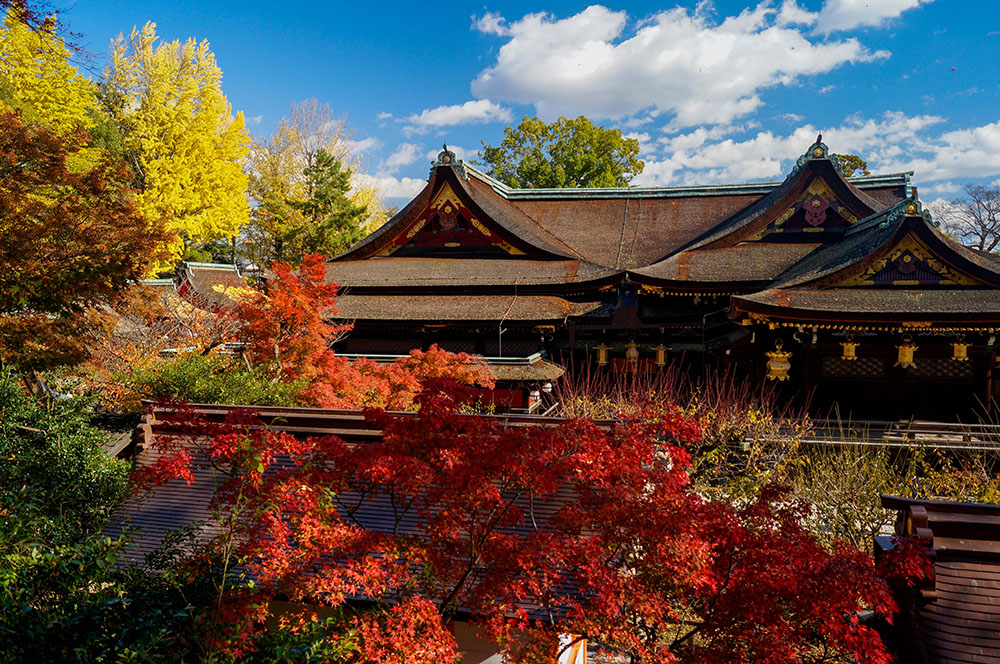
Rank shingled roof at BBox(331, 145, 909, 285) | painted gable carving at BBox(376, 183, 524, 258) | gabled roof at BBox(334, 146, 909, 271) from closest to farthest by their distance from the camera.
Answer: shingled roof at BBox(331, 145, 909, 285)
gabled roof at BBox(334, 146, 909, 271)
painted gable carving at BBox(376, 183, 524, 258)

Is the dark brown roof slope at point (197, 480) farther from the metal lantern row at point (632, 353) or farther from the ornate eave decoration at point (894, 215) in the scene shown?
the ornate eave decoration at point (894, 215)

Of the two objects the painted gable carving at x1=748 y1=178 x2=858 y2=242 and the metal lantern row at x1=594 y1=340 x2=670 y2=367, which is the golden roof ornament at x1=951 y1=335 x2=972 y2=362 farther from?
the metal lantern row at x1=594 y1=340 x2=670 y2=367

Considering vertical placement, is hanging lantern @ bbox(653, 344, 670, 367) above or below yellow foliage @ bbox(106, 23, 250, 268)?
below

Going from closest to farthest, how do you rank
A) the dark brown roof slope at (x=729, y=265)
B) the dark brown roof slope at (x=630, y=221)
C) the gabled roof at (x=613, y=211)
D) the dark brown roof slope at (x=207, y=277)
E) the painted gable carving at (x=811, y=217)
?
the dark brown roof slope at (x=729, y=265), the painted gable carving at (x=811, y=217), the gabled roof at (x=613, y=211), the dark brown roof slope at (x=630, y=221), the dark brown roof slope at (x=207, y=277)

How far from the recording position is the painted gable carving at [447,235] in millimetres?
15047

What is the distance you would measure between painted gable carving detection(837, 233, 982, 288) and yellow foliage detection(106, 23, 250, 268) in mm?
20803

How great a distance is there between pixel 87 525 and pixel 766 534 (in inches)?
271

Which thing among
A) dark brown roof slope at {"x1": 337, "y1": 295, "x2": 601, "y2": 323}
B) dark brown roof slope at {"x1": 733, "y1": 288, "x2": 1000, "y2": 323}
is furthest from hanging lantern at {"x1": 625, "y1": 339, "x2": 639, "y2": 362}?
dark brown roof slope at {"x1": 733, "y1": 288, "x2": 1000, "y2": 323}

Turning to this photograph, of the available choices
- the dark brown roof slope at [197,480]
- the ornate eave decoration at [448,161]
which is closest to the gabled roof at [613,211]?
the ornate eave decoration at [448,161]

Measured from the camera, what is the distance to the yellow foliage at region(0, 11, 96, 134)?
15609 mm

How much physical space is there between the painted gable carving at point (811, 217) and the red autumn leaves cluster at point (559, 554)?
450 inches

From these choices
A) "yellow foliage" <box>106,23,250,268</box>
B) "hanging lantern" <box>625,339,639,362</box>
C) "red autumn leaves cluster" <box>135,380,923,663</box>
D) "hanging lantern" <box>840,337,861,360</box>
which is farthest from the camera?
"yellow foliage" <box>106,23,250,268</box>

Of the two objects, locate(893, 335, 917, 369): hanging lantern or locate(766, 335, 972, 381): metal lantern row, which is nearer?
locate(766, 335, 972, 381): metal lantern row

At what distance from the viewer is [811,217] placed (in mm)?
13555
